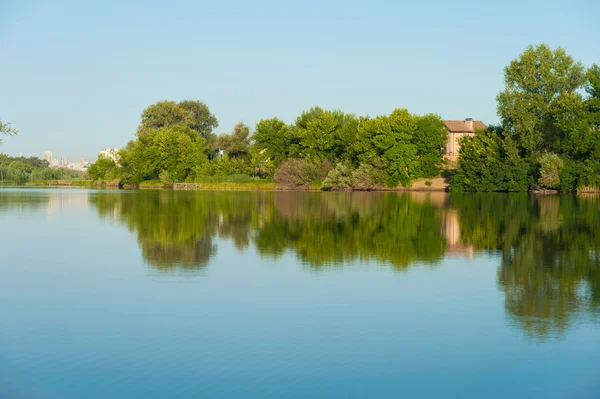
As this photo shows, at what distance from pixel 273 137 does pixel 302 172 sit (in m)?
10.0

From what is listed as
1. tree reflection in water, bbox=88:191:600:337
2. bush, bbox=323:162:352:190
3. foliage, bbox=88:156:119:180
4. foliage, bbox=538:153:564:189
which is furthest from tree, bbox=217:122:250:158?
tree reflection in water, bbox=88:191:600:337

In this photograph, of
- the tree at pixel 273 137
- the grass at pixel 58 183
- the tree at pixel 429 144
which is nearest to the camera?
the tree at pixel 429 144

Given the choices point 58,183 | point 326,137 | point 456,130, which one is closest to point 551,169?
point 326,137

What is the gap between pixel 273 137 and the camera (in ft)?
280

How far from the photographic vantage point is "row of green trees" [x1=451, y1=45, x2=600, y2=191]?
57.9m

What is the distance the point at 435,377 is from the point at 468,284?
5.36 meters

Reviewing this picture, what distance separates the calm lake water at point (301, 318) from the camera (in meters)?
6.45

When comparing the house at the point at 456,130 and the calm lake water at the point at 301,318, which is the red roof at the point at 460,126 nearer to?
the house at the point at 456,130

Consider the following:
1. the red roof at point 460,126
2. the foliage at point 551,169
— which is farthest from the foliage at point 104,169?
the foliage at point 551,169

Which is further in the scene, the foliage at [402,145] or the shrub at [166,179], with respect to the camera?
the shrub at [166,179]

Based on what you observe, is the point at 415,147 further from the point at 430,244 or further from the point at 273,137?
the point at 430,244

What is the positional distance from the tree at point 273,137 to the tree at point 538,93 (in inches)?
1176

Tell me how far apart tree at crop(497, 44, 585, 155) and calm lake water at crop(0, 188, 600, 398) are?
48.4 meters

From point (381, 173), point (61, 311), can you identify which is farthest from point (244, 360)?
point (381, 173)
